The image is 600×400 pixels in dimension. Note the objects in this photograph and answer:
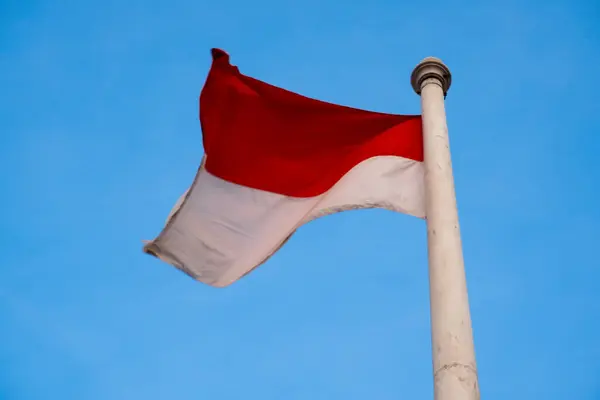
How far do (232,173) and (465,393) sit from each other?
20.6 feet

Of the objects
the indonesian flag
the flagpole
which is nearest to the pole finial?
the flagpole

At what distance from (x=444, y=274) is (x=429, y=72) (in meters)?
4.39

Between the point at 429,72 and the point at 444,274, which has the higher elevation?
the point at 429,72

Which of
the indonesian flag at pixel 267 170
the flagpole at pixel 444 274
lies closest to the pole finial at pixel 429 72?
the flagpole at pixel 444 274

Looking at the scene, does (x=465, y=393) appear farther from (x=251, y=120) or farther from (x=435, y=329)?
(x=251, y=120)

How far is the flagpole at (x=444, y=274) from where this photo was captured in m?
7.92

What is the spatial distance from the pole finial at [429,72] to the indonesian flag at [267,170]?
22.7 inches

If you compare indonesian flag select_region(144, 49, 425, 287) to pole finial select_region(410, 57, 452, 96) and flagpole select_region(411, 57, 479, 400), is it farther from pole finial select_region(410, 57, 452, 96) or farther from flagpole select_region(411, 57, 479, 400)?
flagpole select_region(411, 57, 479, 400)

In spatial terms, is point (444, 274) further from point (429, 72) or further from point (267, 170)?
point (267, 170)

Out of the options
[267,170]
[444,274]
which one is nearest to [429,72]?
[267,170]

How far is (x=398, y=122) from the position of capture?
12.7 m

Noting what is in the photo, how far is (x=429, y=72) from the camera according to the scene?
484 inches

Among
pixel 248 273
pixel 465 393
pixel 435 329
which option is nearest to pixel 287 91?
pixel 248 273

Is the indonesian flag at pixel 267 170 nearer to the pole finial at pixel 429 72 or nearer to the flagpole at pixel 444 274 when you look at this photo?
the pole finial at pixel 429 72
